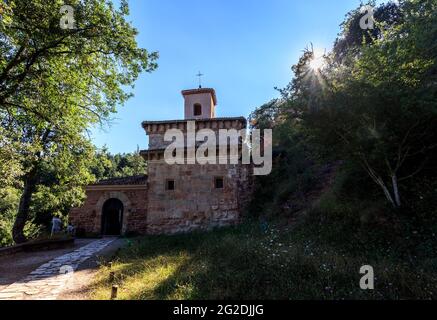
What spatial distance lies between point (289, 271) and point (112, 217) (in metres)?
13.1

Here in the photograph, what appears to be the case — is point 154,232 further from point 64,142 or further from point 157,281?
point 157,281

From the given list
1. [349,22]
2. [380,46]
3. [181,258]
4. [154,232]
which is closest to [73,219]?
[154,232]

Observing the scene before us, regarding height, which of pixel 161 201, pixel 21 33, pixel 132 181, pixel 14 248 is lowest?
pixel 14 248

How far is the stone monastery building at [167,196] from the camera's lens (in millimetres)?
13320

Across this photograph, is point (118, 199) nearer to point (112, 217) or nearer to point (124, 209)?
point (124, 209)

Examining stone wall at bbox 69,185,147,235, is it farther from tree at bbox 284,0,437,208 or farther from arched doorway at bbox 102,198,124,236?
tree at bbox 284,0,437,208

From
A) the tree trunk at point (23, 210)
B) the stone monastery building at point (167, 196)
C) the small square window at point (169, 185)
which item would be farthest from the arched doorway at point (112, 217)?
the tree trunk at point (23, 210)

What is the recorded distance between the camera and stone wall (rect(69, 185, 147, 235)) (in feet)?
48.7

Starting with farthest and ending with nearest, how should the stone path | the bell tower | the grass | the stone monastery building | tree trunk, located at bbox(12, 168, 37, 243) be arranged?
the bell tower, the stone monastery building, tree trunk, located at bbox(12, 168, 37, 243), the stone path, the grass

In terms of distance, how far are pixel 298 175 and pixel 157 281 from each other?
8.83 meters

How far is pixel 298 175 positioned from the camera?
12.9 meters

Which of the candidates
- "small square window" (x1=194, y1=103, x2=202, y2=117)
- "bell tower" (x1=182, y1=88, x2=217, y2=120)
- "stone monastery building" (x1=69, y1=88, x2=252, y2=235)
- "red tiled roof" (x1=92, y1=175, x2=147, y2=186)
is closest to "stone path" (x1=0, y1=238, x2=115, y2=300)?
"stone monastery building" (x1=69, y1=88, x2=252, y2=235)

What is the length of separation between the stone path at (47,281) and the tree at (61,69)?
3410 millimetres

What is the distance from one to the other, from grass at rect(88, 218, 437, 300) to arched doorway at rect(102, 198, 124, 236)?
7821mm
